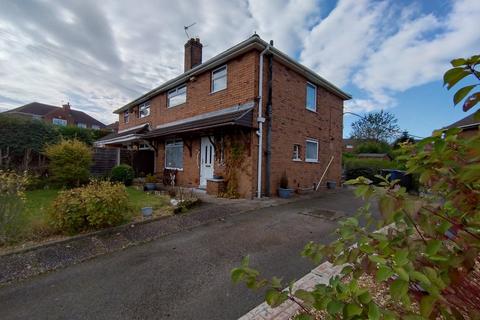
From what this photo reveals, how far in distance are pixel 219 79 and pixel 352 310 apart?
11.0m

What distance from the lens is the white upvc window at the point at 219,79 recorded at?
10.6 metres

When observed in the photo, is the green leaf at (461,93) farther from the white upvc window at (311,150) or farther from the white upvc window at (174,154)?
the white upvc window at (174,154)

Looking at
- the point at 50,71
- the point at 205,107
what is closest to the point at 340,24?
the point at 205,107

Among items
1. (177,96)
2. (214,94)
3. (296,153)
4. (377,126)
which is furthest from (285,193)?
(377,126)

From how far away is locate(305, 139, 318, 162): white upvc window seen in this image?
1200 centimetres

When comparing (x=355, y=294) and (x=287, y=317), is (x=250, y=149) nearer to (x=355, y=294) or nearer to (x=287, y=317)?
(x=287, y=317)

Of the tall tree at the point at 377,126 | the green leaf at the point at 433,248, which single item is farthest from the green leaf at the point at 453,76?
the tall tree at the point at 377,126

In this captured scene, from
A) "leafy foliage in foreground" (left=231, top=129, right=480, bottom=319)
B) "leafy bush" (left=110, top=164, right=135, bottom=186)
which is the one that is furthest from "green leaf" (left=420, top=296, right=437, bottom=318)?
"leafy bush" (left=110, top=164, right=135, bottom=186)

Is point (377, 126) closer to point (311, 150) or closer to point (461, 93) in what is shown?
point (311, 150)

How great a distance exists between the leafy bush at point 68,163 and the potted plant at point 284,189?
9.54m

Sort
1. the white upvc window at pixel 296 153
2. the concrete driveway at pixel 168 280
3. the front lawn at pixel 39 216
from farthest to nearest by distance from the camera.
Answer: the white upvc window at pixel 296 153, the front lawn at pixel 39 216, the concrete driveway at pixel 168 280

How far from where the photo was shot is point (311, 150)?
1245 cm

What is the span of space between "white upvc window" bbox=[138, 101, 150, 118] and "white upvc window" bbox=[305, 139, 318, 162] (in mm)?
11775

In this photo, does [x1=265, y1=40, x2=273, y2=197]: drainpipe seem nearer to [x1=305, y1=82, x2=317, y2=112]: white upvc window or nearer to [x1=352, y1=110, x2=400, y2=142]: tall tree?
[x1=305, y1=82, x2=317, y2=112]: white upvc window
